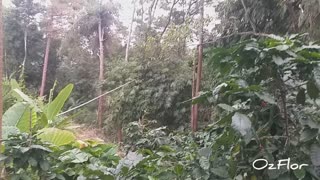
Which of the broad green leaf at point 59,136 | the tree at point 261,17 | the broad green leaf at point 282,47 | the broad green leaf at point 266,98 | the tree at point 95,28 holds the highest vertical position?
the tree at point 95,28

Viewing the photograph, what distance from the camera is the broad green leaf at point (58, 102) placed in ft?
9.64

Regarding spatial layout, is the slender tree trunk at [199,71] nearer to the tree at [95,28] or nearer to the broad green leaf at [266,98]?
the broad green leaf at [266,98]

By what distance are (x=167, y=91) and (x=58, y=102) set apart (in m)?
2.25

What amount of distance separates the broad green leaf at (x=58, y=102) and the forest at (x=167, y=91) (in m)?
0.01

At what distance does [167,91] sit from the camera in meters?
4.99

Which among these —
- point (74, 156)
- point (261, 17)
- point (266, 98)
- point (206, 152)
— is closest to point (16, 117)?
point (74, 156)

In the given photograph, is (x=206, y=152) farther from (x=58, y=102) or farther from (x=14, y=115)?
(x=58, y=102)

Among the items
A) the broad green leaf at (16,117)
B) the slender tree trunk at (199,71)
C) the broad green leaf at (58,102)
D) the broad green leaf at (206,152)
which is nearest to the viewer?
the broad green leaf at (206,152)

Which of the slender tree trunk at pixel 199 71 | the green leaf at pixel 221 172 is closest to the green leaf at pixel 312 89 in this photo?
the green leaf at pixel 221 172

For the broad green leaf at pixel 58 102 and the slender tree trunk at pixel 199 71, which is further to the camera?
the slender tree trunk at pixel 199 71

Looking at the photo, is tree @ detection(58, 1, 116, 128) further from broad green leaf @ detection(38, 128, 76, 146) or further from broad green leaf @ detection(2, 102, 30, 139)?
broad green leaf @ detection(38, 128, 76, 146)

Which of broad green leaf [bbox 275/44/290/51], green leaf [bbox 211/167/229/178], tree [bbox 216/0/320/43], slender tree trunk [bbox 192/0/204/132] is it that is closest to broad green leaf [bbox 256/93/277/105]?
broad green leaf [bbox 275/44/290/51]

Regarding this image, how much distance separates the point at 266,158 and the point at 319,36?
186cm

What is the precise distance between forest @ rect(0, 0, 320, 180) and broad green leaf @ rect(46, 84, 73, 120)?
12 millimetres
